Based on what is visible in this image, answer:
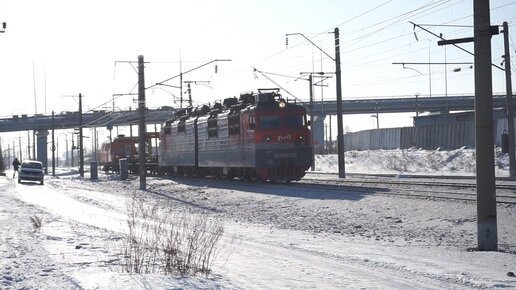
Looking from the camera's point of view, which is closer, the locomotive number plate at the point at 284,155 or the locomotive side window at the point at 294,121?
A: the locomotive number plate at the point at 284,155

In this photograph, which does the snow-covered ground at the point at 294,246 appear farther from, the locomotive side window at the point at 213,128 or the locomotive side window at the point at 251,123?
the locomotive side window at the point at 213,128

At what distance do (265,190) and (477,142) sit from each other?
58.3 feet

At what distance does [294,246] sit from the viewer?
14.4 meters

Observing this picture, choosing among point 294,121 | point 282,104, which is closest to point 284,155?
point 294,121

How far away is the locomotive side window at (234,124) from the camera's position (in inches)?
1411

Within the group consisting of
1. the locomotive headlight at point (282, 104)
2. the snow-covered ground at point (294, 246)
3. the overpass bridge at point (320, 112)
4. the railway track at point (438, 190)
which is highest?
the overpass bridge at point (320, 112)

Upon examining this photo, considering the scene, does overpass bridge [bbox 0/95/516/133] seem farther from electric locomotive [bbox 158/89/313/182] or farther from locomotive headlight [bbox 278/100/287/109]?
locomotive headlight [bbox 278/100/287/109]

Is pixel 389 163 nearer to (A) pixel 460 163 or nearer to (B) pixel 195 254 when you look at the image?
(A) pixel 460 163

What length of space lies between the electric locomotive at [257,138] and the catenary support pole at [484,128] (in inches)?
790

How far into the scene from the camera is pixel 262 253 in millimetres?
13258

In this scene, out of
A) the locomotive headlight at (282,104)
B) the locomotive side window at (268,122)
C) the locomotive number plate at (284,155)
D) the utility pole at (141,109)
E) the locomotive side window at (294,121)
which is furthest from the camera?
the utility pole at (141,109)

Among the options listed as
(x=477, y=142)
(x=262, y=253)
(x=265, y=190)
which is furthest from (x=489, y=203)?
(x=265, y=190)

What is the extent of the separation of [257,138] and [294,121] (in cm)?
236

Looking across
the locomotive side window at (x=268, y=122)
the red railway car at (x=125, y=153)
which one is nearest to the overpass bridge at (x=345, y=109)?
the red railway car at (x=125, y=153)
